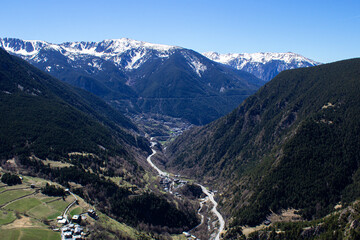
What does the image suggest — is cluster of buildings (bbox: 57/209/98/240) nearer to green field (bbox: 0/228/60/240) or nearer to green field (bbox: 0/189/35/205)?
green field (bbox: 0/228/60/240)

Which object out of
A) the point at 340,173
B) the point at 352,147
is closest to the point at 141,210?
the point at 340,173

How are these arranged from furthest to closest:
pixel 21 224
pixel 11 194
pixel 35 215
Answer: pixel 11 194
pixel 35 215
pixel 21 224

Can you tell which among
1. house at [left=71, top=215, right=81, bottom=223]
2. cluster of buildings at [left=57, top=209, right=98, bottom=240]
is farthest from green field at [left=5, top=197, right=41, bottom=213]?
house at [left=71, top=215, right=81, bottom=223]

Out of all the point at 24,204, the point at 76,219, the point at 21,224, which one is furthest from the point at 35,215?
the point at 76,219

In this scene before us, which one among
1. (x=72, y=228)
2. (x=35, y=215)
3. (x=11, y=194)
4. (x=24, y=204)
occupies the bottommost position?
(x=72, y=228)

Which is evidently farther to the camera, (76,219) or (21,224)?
(76,219)

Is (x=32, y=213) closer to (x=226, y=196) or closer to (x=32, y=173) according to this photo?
(x=32, y=173)

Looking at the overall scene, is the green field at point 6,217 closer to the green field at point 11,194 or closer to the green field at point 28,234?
the green field at point 28,234

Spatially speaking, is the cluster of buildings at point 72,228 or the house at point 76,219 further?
the house at point 76,219

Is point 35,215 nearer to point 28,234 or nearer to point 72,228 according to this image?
point 72,228

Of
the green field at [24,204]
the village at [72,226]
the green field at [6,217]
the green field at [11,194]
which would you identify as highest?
the green field at [6,217]

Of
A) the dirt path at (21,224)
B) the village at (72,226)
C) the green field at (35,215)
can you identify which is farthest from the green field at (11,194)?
the village at (72,226)
